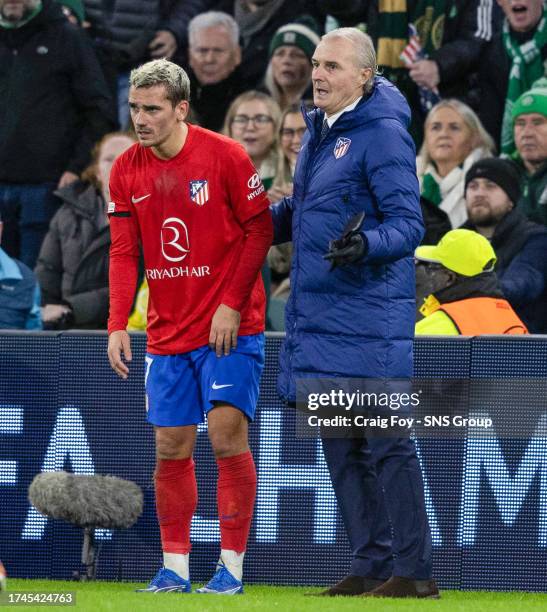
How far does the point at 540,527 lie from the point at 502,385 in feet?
2.18

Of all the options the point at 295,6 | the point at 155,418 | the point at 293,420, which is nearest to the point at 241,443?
the point at 155,418

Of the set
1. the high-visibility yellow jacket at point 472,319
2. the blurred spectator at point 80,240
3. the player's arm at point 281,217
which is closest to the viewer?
the player's arm at point 281,217

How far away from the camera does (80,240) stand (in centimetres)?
985

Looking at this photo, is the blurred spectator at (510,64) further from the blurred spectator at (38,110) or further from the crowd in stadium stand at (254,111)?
the blurred spectator at (38,110)

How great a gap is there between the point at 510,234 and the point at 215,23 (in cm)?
260

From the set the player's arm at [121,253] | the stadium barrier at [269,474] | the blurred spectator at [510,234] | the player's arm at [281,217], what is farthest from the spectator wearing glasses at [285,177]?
the player's arm at [121,253]

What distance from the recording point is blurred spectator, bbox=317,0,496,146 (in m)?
9.65

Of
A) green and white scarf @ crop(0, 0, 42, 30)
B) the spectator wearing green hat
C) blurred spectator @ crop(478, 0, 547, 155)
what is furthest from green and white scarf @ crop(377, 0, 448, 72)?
green and white scarf @ crop(0, 0, 42, 30)

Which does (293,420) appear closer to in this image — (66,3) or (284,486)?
(284,486)

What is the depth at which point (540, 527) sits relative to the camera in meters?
6.53

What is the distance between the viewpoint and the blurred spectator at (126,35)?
10102 millimetres

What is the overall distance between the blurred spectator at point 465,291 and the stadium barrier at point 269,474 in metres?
0.67

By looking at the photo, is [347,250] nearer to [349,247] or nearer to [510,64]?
[349,247]

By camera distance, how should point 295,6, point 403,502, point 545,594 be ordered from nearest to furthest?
point 403,502
point 545,594
point 295,6
